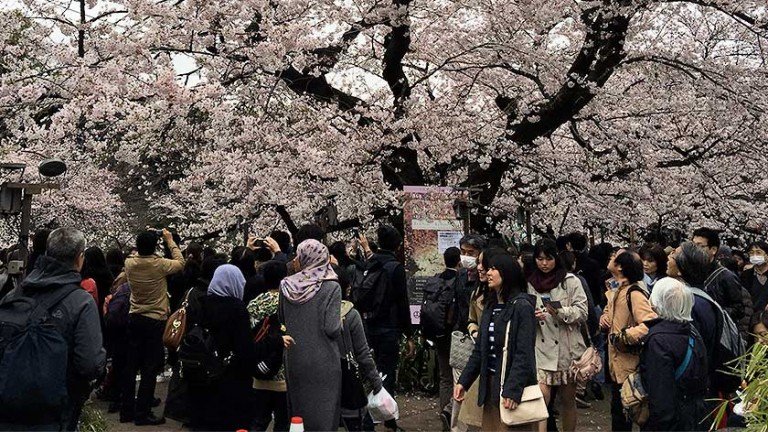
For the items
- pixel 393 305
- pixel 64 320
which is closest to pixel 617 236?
pixel 393 305

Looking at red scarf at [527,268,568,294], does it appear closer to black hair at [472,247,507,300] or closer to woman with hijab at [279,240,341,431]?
black hair at [472,247,507,300]

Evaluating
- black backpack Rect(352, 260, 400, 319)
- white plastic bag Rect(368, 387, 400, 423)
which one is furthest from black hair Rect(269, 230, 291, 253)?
white plastic bag Rect(368, 387, 400, 423)

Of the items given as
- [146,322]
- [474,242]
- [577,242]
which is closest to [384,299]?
[474,242]

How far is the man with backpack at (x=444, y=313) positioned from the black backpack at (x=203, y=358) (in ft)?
8.01

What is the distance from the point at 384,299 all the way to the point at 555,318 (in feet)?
6.11

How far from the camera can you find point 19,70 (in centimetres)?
998

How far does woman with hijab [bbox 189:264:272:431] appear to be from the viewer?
484cm

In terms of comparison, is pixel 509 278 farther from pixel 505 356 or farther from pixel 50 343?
pixel 50 343

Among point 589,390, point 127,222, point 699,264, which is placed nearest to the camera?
point 699,264

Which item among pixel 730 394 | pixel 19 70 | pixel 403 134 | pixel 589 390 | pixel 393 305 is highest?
pixel 19 70

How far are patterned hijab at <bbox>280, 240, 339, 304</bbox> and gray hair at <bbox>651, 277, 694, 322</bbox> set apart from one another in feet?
6.87

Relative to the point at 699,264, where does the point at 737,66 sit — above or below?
above

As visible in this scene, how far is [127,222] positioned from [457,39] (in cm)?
1631

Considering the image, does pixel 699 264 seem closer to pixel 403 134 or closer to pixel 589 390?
pixel 589 390
